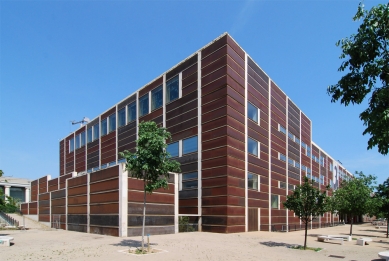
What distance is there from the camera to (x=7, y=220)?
51844 millimetres

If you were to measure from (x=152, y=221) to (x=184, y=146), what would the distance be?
40.2 feet

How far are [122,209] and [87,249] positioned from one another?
781 centimetres

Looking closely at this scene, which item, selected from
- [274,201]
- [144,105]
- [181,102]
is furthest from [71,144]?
[274,201]

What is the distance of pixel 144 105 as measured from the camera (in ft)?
153

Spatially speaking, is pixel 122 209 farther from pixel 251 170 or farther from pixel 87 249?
pixel 251 170

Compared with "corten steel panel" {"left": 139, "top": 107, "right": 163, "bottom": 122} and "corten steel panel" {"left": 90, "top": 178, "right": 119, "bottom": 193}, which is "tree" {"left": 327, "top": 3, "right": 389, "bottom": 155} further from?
"corten steel panel" {"left": 139, "top": 107, "right": 163, "bottom": 122}

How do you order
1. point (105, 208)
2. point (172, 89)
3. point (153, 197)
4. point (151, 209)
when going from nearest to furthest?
point (151, 209) → point (105, 208) → point (153, 197) → point (172, 89)

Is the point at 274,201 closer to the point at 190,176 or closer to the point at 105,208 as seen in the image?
the point at 190,176

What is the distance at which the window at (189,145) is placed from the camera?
37.4 m

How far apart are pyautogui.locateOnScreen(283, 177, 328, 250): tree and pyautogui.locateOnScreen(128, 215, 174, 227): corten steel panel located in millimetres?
11994

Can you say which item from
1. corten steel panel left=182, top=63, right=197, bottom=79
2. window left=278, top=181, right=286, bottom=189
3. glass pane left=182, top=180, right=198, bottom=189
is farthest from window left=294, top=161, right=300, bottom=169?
corten steel panel left=182, top=63, right=197, bottom=79

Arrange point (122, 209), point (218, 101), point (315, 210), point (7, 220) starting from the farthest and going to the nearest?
point (7, 220) → point (218, 101) → point (122, 209) → point (315, 210)

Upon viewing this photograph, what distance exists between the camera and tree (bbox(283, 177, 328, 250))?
21.5 meters

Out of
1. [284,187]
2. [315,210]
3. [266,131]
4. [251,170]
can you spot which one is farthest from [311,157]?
[315,210]
